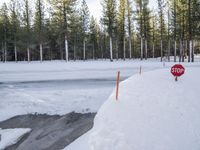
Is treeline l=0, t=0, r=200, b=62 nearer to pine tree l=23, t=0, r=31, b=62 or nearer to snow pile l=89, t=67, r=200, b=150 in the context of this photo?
pine tree l=23, t=0, r=31, b=62

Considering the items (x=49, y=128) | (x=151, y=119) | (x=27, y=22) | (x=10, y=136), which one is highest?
(x=27, y=22)

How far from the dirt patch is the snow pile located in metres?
1.52

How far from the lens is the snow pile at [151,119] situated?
220 inches

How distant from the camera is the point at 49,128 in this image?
909cm

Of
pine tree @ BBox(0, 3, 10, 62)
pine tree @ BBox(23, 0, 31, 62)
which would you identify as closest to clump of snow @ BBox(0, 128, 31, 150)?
pine tree @ BBox(23, 0, 31, 62)

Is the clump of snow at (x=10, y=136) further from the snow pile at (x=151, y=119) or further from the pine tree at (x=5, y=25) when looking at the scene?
the pine tree at (x=5, y=25)

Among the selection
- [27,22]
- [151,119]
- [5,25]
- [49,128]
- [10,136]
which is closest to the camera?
[151,119]

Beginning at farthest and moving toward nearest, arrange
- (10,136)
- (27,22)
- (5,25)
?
(5,25), (27,22), (10,136)

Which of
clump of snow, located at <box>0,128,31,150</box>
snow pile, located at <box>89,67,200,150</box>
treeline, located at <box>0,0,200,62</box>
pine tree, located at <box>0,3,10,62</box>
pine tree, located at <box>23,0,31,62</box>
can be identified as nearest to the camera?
snow pile, located at <box>89,67,200,150</box>

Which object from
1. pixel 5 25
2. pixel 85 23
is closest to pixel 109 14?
pixel 85 23

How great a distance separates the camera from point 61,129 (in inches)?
349

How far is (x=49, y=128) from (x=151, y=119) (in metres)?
4.14

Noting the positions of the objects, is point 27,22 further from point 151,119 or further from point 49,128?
point 151,119

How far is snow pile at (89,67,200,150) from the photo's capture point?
560cm
